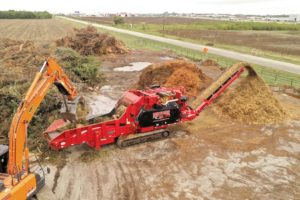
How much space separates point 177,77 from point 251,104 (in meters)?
4.99

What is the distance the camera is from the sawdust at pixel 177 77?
1931 cm

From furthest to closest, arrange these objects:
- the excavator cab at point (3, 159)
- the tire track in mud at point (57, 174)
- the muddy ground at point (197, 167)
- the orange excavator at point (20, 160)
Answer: the tire track in mud at point (57, 174) < the muddy ground at point (197, 167) < the excavator cab at point (3, 159) < the orange excavator at point (20, 160)

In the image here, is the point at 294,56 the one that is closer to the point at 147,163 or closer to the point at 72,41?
the point at 72,41

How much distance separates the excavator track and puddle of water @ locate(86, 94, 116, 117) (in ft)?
13.7

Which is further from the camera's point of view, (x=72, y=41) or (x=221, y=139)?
(x=72, y=41)

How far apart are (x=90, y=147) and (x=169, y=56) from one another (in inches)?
942

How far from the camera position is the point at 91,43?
35312 mm

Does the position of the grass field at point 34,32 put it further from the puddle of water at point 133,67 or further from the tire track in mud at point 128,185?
the tire track in mud at point 128,185

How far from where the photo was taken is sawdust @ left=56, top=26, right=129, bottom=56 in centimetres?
3516

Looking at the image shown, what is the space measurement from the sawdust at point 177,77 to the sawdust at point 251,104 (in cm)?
280

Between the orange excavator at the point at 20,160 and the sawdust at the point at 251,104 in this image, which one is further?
the sawdust at the point at 251,104

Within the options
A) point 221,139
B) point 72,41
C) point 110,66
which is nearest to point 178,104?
point 221,139

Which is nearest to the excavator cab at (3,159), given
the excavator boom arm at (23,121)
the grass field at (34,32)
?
the excavator boom arm at (23,121)

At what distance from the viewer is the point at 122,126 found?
1249cm
